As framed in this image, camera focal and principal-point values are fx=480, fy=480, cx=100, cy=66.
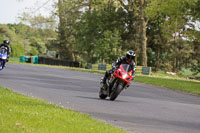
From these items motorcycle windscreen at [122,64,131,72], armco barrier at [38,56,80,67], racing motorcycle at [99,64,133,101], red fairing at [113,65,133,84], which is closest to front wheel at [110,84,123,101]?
racing motorcycle at [99,64,133,101]

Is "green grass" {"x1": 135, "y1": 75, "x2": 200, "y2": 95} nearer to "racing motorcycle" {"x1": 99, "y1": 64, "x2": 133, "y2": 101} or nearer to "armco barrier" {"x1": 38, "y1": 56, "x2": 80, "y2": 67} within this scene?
"racing motorcycle" {"x1": 99, "y1": 64, "x2": 133, "y2": 101}

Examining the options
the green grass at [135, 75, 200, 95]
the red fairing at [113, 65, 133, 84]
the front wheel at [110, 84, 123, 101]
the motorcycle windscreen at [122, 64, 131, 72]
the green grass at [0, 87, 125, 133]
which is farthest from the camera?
the green grass at [135, 75, 200, 95]

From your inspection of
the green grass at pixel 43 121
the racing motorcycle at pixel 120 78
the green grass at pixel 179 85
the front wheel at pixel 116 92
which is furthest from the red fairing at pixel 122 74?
the green grass at pixel 179 85

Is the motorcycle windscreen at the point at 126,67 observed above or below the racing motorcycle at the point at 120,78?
above

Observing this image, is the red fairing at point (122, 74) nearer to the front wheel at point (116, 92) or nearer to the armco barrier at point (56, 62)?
the front wheel at point (116, 92)

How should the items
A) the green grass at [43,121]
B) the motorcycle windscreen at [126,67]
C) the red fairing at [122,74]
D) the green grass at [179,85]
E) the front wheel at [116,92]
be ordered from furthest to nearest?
the green grass at [179,85]
the front wheel at [116,92]
the motorcycle windscreen at [126,67]
the red fairing at [122,74]
the green grass at [43,121]

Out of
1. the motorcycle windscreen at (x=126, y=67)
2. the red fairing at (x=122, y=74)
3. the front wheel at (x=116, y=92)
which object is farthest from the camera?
the front wheel at (x=116, y=92)

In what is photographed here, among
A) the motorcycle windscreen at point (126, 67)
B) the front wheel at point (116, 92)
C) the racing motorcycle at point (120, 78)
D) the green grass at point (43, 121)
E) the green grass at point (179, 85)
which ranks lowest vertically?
the green grass at point (179, 85)

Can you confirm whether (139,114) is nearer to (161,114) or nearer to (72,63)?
(161,114)

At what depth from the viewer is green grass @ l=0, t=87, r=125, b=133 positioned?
827 centimetres

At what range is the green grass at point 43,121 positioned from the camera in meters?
8.27

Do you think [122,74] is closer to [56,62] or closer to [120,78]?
[120,78]

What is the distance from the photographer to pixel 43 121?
9.29 metres

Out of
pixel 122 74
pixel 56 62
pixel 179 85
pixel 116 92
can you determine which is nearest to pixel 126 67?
pixel 122 74
